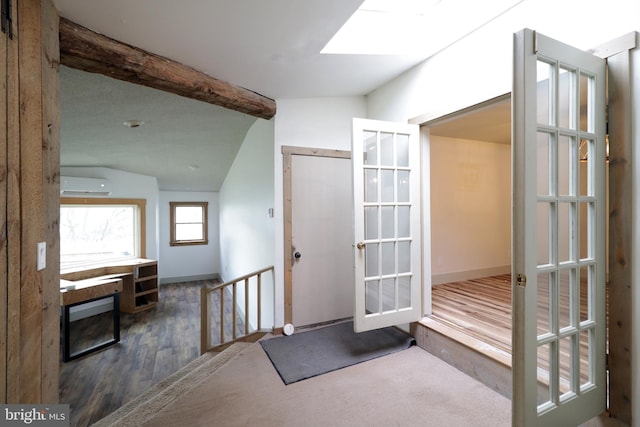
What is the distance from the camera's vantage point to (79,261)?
19.4 feet

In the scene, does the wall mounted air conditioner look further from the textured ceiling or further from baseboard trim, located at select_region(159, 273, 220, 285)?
baseboard trim, located at select_region(159, 273, 220, 285)

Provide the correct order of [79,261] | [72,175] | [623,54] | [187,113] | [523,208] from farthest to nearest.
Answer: [79,261], [72,175], [187,113], [623,54], [523,208]

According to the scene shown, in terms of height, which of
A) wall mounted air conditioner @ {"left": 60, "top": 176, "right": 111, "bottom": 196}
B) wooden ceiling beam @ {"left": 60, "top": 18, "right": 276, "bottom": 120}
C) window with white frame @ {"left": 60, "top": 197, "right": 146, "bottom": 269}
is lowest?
window with white frame @ {"left": 60, "top": 197, "right": 146, "bottom": 269}

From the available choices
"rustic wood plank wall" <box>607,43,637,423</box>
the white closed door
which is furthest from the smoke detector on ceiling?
"rustic wood plank wall" <box>607,43,637,423</box>

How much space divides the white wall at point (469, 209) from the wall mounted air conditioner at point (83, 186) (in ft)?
19.7

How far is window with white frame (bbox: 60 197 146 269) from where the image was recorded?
5844 millimetres

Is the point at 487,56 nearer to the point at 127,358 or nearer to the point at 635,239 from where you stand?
the point at 635,239

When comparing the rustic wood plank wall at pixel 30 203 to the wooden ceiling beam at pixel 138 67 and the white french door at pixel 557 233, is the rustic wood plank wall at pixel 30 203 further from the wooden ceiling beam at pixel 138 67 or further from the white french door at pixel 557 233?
the white french door at pixel 557 233

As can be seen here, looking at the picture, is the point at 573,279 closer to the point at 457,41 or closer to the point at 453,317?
the point at 453,317

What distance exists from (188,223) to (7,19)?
8.19m

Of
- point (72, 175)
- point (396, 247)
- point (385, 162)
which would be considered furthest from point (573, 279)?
point (72, 175)

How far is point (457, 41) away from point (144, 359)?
508 centimetres

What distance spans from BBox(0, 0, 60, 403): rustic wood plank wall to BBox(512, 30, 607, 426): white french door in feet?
6.63

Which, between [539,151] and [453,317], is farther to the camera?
[453,317]
